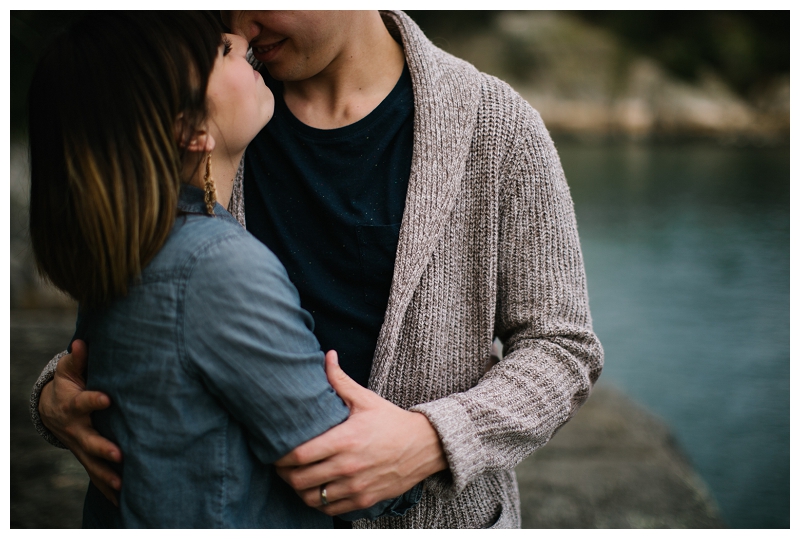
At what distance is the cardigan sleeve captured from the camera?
83 centimetres

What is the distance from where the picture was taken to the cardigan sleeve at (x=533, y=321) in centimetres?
83

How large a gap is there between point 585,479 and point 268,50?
1.75 metres

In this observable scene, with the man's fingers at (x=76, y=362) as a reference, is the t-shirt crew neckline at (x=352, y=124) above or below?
above

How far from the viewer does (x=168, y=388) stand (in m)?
0.67

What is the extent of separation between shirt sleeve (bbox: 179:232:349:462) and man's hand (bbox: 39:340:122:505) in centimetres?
16

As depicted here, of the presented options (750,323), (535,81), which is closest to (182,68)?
(750,323)

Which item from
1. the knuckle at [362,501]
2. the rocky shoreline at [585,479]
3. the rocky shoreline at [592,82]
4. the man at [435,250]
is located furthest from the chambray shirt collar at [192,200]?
the rocky shoreline at [592,82]

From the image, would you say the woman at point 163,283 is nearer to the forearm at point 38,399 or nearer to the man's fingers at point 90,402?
the man's fingers at point 90,402

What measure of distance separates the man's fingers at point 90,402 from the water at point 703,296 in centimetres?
251

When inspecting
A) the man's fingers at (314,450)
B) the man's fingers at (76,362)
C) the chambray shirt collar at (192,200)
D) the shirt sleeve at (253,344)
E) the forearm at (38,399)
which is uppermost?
the chambray shirt collar at (192,200)

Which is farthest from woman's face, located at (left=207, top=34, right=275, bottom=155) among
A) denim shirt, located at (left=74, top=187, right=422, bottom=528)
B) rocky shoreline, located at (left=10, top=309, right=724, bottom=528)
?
rocky shoreline, located at (left=10, top=309, right=724, bottom=528)

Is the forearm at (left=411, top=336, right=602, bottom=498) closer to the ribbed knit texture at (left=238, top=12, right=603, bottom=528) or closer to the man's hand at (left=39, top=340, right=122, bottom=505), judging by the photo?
the ribbed knit texture at (left=238, top=12, right=603, bottom=528)

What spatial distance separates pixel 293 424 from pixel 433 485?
0.78 ft

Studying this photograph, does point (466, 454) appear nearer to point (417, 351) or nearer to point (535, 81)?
point (417, 351)
